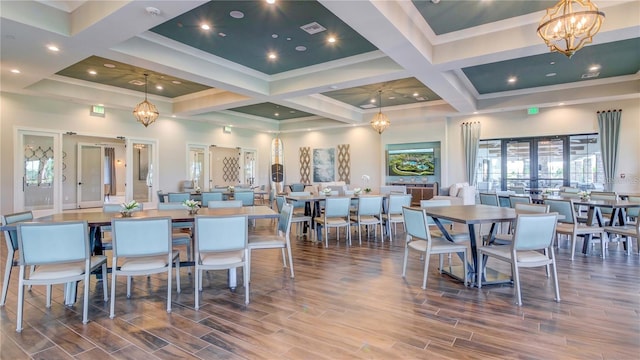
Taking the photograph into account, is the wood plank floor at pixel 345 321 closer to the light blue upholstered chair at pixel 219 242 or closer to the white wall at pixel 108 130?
the light blue upholstered chair at pixel 219 242

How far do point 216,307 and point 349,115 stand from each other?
8930 millimetres

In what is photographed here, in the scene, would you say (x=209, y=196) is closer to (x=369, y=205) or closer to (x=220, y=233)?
(x=369, y=205)

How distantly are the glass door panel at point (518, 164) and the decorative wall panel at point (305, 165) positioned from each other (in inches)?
292

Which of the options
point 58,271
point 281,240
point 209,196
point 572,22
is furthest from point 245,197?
point 572,22

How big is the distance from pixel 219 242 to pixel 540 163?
10.1 metres

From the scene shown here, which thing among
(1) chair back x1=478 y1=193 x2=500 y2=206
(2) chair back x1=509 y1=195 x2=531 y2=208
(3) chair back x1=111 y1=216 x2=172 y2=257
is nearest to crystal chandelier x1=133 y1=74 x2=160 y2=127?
(3) chair back x1=111 y1=216 x2=172 y2=257

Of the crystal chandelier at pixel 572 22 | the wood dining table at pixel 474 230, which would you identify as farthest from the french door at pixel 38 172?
the crystal chandelier at pixel 572 22

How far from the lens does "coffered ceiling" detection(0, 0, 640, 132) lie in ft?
13.7

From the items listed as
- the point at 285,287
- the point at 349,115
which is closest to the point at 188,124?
the point at 349,115

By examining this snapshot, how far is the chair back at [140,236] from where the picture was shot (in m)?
2.95

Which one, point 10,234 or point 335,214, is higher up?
point 10,234

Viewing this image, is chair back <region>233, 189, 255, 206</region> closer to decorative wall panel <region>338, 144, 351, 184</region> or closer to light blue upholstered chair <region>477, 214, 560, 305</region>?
light blue upholstered chair <region>477, 214, 560, 305</region>

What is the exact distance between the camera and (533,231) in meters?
3.20

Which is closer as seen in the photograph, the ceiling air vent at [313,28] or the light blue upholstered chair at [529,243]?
the light blue upholstered chair at [529,243]
